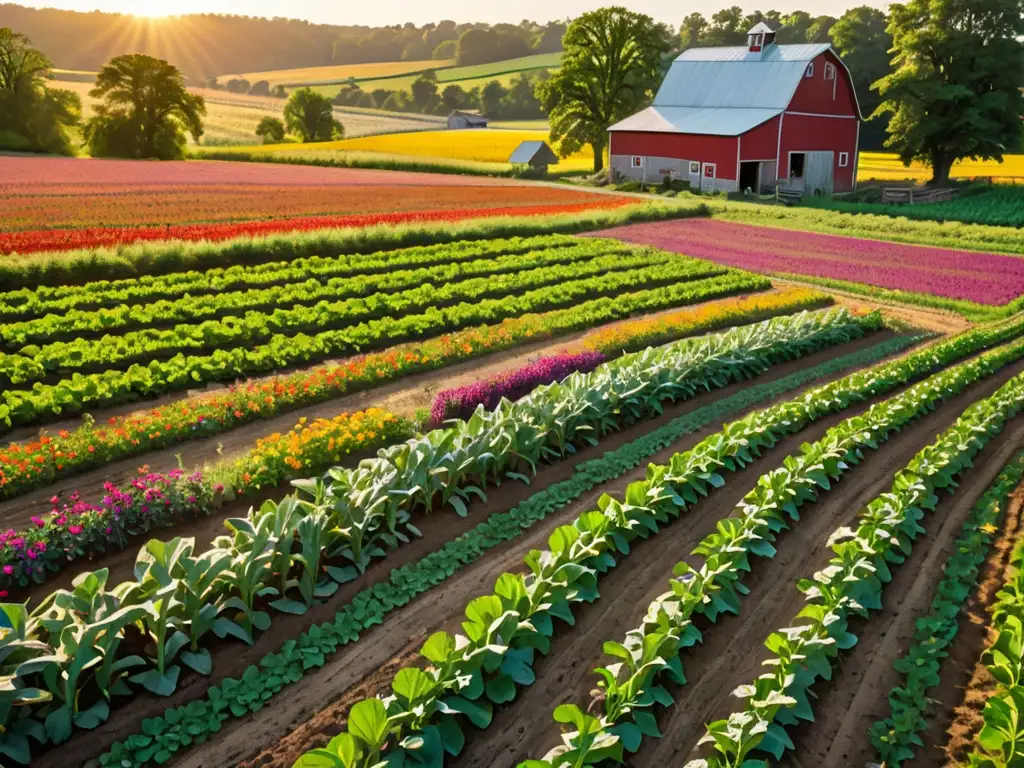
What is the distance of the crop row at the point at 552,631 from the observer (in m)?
5.26

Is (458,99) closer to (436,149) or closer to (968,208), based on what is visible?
(436,149)

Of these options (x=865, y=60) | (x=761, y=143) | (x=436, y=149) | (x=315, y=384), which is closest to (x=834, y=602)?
(x=315, y=384)

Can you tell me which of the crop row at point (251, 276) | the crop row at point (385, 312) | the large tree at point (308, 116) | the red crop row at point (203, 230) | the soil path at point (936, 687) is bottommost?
the soil path at point (936, 687)

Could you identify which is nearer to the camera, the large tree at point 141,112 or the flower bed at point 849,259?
the flower bed at point 849,259

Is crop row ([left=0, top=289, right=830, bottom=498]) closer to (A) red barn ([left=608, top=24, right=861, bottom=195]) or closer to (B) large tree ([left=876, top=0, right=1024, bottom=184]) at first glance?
(A) red barn ([left=608, top=24, right=861, bottom=195])

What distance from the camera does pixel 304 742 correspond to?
5746mm

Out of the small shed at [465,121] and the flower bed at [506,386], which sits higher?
the small shed at [465,121]

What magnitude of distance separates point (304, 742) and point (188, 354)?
10801mm

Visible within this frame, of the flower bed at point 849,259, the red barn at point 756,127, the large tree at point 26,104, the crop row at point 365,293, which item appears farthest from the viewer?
the large tree at point 26,104

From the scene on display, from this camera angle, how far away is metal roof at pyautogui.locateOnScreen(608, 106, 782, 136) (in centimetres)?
4556

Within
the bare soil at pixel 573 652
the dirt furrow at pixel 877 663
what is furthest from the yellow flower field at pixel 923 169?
the bare soil at pixel 573 652

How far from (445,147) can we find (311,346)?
57.9 meters

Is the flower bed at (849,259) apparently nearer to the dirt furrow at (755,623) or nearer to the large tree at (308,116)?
the dirt furrow at (755,623)

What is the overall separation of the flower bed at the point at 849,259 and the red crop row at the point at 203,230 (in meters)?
5.77
